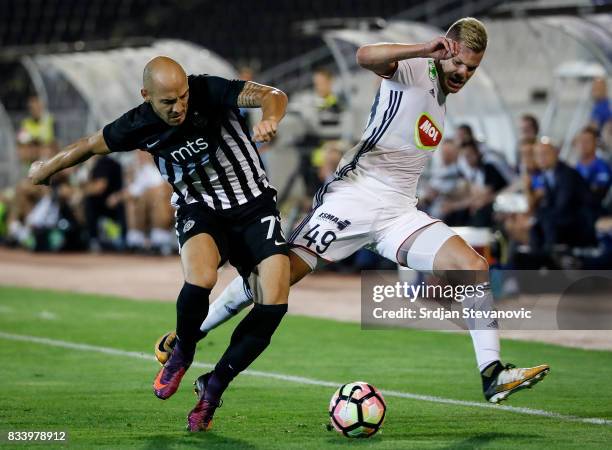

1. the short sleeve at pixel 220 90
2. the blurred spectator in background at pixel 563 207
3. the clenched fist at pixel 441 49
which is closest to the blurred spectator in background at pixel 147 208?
the blurred spectator in background at pixel 563 207

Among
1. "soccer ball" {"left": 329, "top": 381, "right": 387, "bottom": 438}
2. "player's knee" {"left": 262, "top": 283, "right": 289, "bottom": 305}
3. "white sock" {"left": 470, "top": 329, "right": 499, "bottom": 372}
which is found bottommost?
"soccer ball" {"left": 329, "top": 381, "right": 387, "bottom": 438}

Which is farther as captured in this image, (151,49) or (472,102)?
(151,49)

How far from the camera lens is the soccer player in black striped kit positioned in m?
6.71

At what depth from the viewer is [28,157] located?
880 inches

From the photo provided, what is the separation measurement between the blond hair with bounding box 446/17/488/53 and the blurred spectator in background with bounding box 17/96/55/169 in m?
15.8

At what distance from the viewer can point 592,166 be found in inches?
563

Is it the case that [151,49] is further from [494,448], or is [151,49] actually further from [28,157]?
[494,448]

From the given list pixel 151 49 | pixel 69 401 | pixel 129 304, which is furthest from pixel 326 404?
pixel 151 49

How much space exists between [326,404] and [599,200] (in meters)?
7.22

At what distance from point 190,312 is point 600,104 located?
33.6 feet

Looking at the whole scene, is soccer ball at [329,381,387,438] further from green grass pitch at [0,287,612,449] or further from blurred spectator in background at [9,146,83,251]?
blurred spectator in background at [9,146,83,251]

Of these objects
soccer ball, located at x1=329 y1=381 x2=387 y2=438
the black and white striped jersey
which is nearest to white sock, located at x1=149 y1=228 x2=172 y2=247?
the black and white striped jersey

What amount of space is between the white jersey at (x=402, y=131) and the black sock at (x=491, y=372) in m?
1.35

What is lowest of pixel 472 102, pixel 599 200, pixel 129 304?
pixel 129 304
